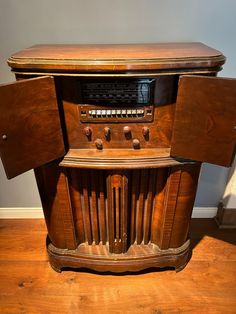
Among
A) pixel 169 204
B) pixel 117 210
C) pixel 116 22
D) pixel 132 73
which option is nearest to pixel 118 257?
pixel 117 210

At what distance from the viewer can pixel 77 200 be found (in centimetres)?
117

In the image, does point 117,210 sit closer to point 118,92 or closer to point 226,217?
point 118,92

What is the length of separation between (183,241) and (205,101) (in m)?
0.75

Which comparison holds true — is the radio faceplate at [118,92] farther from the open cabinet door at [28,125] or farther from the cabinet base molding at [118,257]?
the cabinet base molding at [118,257]

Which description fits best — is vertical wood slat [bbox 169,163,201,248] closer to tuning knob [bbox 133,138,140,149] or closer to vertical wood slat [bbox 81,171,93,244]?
tuning knob [bbox 133,138,140,149]

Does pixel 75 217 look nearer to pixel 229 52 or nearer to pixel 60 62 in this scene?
pixel 60 62

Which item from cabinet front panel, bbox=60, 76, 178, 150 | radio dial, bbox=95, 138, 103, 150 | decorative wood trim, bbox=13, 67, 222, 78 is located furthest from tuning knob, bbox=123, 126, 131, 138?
decorative wood trim, bbox=13, 67, 222, 78

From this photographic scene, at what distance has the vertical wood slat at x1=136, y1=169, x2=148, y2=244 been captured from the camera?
1115 millimetres

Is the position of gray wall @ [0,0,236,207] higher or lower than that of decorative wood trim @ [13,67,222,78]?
higher

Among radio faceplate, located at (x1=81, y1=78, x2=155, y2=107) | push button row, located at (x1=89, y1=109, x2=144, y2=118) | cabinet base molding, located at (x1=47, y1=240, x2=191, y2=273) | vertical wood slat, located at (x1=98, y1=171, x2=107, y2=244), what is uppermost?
radio faceplate, located at (x1=81, y1=78, x2=155, y2=107)

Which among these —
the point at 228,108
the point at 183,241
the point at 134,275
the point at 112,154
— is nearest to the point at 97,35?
the point at 112,154

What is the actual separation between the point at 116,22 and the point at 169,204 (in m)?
0.85

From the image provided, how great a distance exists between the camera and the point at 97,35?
1.18 m

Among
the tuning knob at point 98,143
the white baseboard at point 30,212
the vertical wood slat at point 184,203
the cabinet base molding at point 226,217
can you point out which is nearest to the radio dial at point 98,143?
the tuning knob at point 98,143
